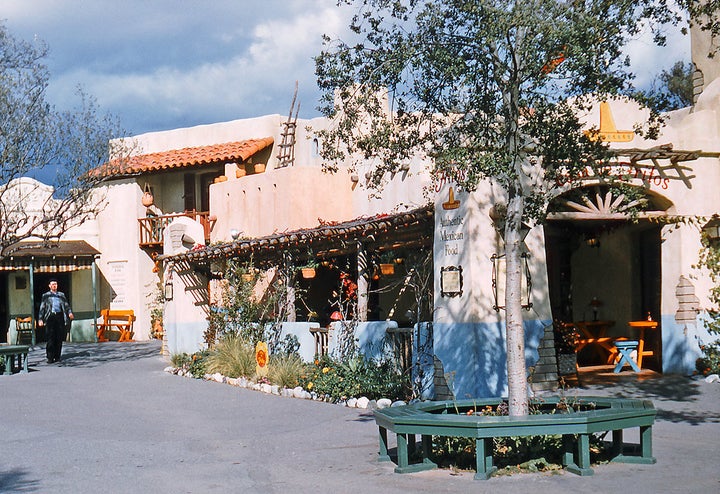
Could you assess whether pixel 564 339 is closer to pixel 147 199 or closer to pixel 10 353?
pixel 10 353

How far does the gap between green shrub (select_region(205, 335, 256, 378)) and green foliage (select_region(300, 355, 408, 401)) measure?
204 centimetres

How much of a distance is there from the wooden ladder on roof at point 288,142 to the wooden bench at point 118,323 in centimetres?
626

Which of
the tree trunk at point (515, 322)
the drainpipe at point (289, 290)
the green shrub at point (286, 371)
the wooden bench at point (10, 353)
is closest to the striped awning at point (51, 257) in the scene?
the wooden bench at point (10, 353)

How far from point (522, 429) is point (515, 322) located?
1123mm

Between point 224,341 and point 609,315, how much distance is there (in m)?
7.12

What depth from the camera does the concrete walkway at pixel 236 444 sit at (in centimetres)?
754

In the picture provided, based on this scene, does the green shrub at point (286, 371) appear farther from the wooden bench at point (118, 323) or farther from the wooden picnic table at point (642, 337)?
the wooden bench at point (118, 323)

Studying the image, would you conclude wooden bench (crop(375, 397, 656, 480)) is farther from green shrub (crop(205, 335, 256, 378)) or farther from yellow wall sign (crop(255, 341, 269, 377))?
green shrub (crop(205, 335, 256, 378))

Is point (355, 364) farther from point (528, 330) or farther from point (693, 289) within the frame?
point (693, 289)

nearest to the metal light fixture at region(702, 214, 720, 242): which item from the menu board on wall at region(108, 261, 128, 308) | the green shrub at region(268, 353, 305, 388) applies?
the green shrub at region(268, 353, 305, 388)

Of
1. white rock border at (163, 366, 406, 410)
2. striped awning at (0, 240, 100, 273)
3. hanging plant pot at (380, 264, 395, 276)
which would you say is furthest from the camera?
striped awning at (0, 240, 100, 273)

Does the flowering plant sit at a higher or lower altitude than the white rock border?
higher

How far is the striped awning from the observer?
24078 mm

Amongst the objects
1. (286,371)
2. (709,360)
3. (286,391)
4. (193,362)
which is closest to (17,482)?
(286,391)
